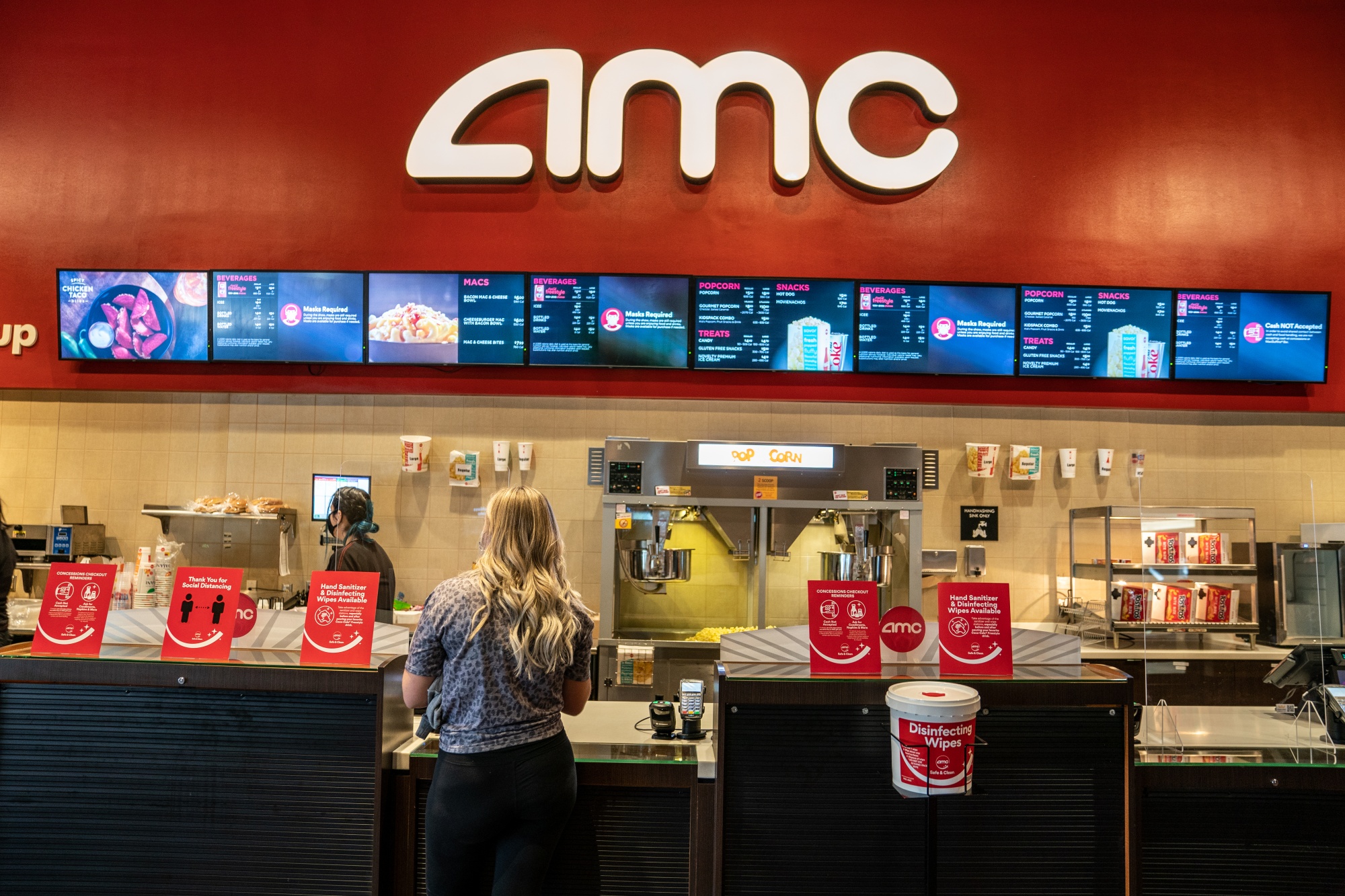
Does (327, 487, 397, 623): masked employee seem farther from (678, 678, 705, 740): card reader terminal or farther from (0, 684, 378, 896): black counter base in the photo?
(678, 678, 705, 740): card reader terminal

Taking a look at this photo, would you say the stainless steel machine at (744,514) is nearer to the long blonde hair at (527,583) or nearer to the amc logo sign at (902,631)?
the amc logo sign at (902,631)

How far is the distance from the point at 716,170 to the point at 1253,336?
121 inches

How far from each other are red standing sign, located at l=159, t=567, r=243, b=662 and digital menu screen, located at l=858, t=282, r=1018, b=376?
339cm

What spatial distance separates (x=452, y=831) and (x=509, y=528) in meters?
0.67

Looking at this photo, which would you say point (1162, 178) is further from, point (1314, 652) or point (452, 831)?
point (452, 831)

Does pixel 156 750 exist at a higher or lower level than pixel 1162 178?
lower

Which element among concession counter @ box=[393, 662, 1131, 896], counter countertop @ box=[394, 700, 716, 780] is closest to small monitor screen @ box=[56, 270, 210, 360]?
counter countertop @ box=[394, 700, 716, 780]

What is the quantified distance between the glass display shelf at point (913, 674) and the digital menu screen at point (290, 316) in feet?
10.7

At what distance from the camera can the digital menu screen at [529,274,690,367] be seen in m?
4.79

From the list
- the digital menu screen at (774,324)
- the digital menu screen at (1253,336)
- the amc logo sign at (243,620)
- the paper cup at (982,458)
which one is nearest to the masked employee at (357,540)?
the amc logo sign at (243,620)

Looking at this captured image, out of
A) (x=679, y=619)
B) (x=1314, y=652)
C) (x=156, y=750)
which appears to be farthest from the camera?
(x=679, y=619)

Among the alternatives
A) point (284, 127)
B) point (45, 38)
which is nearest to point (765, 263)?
point (284, 127)

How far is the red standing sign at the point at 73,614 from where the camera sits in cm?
240

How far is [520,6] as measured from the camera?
5.07 metres
